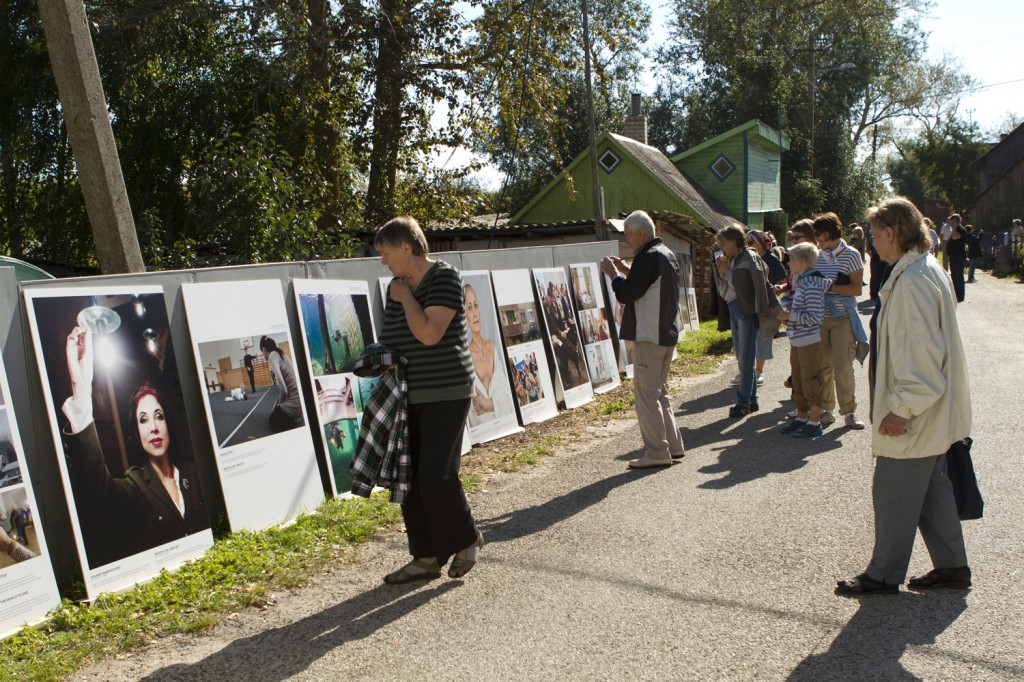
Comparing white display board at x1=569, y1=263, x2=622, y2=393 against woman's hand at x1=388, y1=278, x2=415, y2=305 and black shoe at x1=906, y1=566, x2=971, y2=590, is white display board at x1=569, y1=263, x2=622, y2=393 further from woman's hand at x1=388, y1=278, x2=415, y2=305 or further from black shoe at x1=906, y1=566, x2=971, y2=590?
black shoe at x1=906, y1=566, x2=971, y2=590

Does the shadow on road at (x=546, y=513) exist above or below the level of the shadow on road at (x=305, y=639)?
below

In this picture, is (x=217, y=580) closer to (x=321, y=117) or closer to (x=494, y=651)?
(x=494, y=651)

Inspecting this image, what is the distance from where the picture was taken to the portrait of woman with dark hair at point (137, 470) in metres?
4.84

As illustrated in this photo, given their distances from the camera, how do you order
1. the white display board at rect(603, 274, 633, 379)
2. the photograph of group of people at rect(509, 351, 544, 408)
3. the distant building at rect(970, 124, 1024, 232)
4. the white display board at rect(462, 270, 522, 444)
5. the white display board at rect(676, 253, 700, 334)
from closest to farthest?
the white display board at rect(462, 270, 522, 444) → the photograph of group of people at rect(509, 351, 544, 408) → the white display board at rect(603, 274, 633, 379) → the white display board at rect(676, 253, 700, 334) → the distant building at rect(970, 124, 1024, 232)

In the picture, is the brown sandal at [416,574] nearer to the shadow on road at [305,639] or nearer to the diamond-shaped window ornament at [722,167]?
the shadow on road at [305,639]

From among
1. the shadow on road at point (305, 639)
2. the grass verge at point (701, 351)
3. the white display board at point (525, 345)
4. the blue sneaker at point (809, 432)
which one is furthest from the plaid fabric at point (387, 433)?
the grass verge at point (701, 351)

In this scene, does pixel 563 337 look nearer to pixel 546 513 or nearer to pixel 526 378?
pixel 526 378

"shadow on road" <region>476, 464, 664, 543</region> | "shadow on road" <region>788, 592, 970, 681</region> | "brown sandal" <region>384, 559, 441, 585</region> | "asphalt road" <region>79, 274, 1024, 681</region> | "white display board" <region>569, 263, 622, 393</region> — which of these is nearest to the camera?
"shadow on road" <region>788, 592, 970, 681</region>

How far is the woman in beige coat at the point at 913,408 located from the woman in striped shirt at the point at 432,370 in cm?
210

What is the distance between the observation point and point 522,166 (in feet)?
154

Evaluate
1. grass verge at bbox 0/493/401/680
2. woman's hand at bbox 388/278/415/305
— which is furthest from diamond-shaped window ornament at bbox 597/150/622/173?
woman's hand at bbox 388/278/415/305

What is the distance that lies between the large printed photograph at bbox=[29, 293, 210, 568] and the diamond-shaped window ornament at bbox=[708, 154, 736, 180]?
2968 cm

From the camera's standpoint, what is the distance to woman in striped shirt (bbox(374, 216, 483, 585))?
483 cm

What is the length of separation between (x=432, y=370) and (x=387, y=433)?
434 mm
